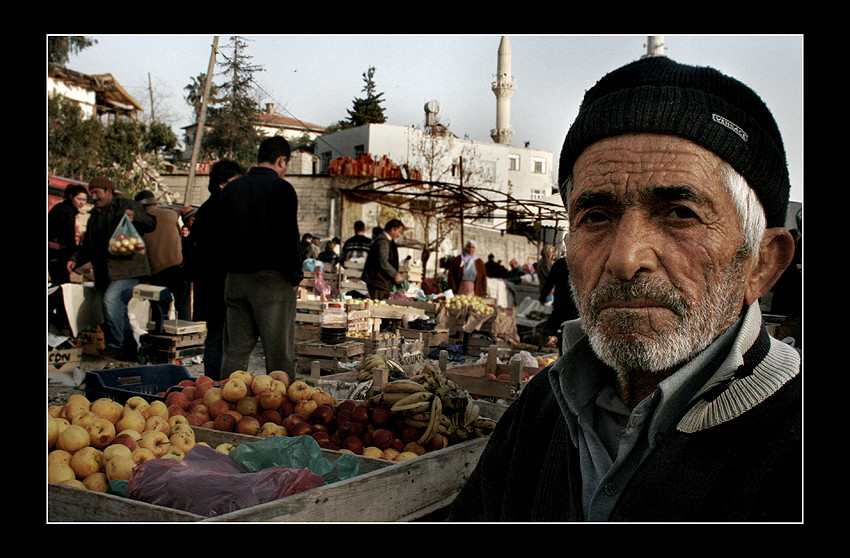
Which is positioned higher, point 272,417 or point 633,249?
point 633,249

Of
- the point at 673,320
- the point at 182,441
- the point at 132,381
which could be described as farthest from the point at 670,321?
the point at 132,381

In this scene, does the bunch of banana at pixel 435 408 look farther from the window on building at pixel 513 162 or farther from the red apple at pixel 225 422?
the window on building at pixel 513 162

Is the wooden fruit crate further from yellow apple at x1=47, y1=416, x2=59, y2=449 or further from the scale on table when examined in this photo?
yellow apple at x1=47, y1=416, x2=59, y2=449

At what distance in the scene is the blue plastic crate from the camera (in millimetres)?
3879

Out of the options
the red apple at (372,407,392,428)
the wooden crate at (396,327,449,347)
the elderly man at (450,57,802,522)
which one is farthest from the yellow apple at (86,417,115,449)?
the wooden crate at (396,327,449,347)

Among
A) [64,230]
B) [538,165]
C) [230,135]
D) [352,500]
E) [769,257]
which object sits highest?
[538,165]

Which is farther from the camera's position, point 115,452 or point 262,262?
point 262,262

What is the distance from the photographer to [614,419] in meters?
1.38

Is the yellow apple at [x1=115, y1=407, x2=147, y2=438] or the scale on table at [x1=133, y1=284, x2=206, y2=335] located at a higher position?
the scale on table at [x1=133, y1=284, x2=206, y2=335]

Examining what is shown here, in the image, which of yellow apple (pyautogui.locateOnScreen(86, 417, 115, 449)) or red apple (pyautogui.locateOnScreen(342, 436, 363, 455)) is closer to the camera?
yellow apple (pyautogui.locateOnScreen(86, 417, 115, 449))

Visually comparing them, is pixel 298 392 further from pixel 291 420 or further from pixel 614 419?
pixel 614 419

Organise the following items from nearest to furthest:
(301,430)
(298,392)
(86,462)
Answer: (86,462) → (301,430) → (298,392)

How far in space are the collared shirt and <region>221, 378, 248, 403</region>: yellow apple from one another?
9.03 ft

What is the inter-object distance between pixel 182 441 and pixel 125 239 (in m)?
4.03
